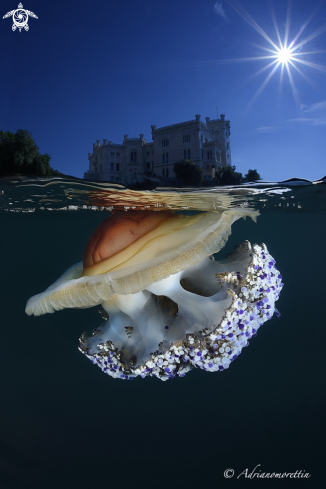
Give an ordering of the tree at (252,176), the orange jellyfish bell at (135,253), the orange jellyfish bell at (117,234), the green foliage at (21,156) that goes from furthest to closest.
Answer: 1. the tree at (252,176)
2. the green foliage at (21,156)
3. the orange jellyfish bell at (117,234)
4. the orange jellyfish bell at (135,253)

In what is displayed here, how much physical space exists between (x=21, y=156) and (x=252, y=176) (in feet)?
8.51

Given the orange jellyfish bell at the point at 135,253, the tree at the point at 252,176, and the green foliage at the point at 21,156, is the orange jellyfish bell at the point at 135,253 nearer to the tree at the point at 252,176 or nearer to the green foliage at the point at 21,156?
the tree at the point at 252,176

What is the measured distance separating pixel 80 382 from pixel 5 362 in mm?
2062

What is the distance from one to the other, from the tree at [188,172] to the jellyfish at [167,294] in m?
0.49

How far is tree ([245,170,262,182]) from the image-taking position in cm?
300

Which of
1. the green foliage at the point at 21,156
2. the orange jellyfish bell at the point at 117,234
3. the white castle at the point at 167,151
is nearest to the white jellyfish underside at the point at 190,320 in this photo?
the orange jellyfish bell at the point at 117,234

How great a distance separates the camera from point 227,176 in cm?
295

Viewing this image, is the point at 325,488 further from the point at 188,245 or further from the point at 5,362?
the point at 5,362

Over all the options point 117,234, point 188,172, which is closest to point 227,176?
point 188,172

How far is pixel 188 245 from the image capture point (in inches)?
85.0

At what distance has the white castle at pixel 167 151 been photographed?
245 centimetres

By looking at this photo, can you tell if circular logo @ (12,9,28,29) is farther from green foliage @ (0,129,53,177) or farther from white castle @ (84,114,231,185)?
white castle @ (84,114,231,185)

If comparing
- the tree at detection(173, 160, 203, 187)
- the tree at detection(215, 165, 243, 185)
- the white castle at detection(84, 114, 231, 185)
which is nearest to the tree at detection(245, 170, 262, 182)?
the tree at detection(215, 165, 243, 185)

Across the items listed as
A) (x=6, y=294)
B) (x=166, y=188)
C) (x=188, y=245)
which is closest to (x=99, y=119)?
(x=166, y=188)
